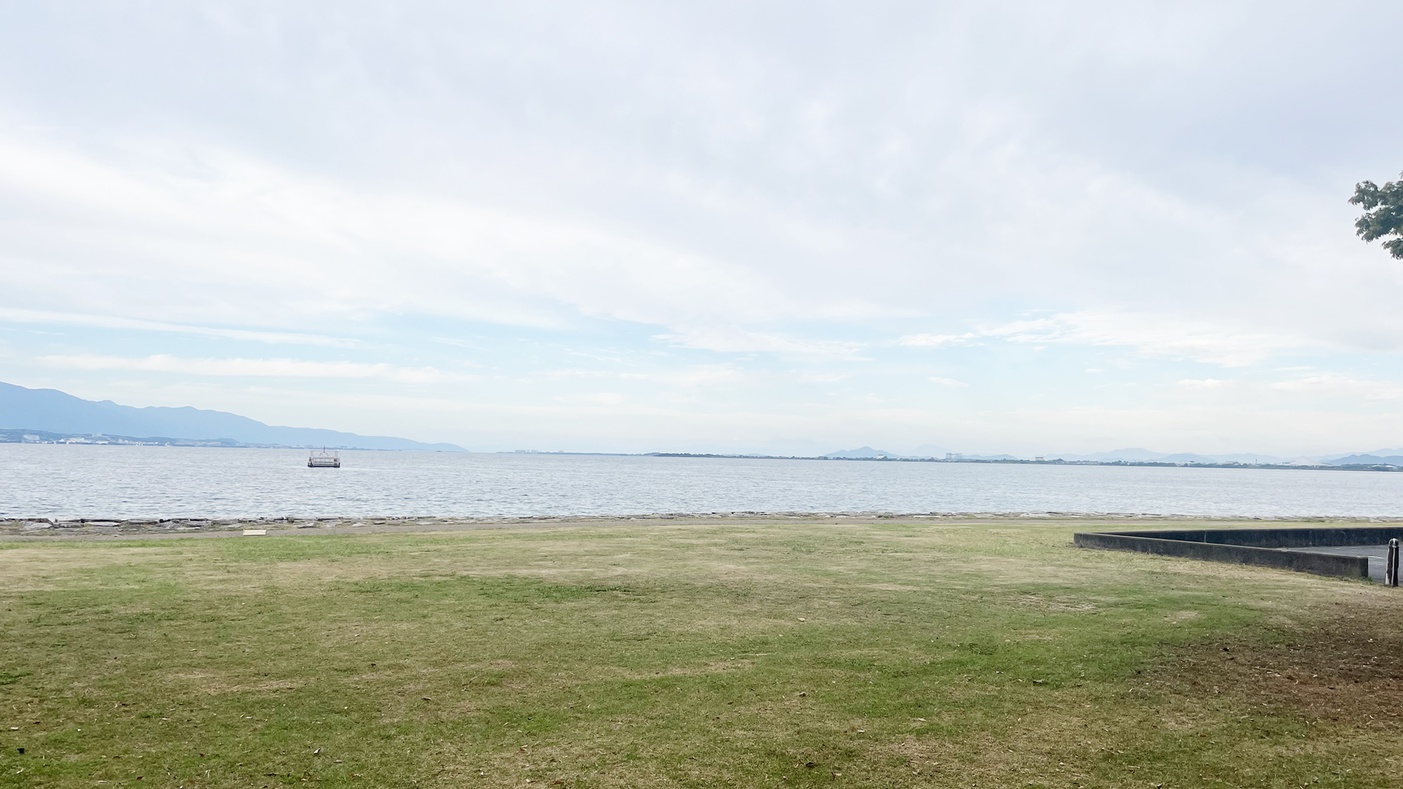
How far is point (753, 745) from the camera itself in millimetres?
7258

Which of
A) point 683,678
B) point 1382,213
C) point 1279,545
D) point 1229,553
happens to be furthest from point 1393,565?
point 683,678

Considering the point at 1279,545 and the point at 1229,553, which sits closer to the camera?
the point at 1229,553

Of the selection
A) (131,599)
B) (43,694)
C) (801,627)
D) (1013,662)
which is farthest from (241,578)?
(1013,662)

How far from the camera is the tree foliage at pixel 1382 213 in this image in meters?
14.0

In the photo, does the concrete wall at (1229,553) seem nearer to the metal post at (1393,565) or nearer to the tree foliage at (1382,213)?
the metal post at (1393,565)

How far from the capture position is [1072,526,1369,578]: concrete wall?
718 inches

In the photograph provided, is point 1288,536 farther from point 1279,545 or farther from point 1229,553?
point 1229,553

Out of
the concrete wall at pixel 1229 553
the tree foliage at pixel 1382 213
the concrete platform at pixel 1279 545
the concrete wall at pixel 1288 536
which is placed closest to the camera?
the tree foliage at pixel 1382 213

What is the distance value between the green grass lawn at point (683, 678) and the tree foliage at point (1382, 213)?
233 inches

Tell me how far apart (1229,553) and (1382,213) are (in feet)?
30.6

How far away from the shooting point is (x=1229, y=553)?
2059 centimetres

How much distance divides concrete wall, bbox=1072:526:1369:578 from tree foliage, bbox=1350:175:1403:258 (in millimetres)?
6987

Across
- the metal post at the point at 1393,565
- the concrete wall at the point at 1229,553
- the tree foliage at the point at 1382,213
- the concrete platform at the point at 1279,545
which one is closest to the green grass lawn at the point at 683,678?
the metal post at the point at 1393,565

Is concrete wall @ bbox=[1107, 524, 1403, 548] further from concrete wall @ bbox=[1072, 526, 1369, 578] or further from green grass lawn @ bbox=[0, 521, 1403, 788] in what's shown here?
green grass lawn @ bbox=[0, 521, 1403, 788]
